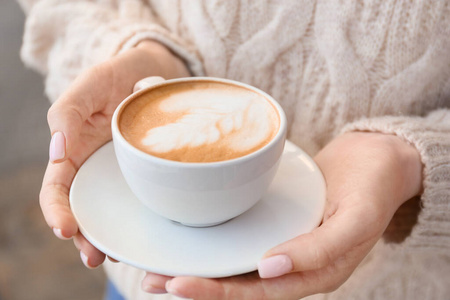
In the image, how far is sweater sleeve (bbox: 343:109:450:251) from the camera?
0.64 m

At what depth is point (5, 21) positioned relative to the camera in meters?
2.43

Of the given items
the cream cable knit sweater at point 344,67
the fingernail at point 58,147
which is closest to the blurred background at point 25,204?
the cream cable knit sweater at point 344,67

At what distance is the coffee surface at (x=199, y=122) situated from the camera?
0.53 metres

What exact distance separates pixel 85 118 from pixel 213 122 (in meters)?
0.18

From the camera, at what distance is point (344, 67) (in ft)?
2.44

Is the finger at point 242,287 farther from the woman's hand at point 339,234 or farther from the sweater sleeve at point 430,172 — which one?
the sweater sleeve at point 430,172

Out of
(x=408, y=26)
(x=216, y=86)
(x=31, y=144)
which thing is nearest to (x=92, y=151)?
(x=216, y=86)

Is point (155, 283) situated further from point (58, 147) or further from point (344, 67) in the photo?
point (344, 67)

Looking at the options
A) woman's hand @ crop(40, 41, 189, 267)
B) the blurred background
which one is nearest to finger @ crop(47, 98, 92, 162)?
woman's hand @ crop(40, 41, 189, 267)

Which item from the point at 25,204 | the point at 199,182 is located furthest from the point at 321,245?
the point at 25,204

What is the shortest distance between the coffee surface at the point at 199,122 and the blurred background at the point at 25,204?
1.18 metres

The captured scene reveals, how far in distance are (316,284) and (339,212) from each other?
0.29 feet

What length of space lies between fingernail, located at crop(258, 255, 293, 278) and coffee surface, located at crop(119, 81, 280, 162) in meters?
0.12

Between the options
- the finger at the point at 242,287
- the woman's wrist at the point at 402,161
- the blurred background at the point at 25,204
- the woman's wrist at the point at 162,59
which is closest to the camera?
the finger at the point at 242,287
